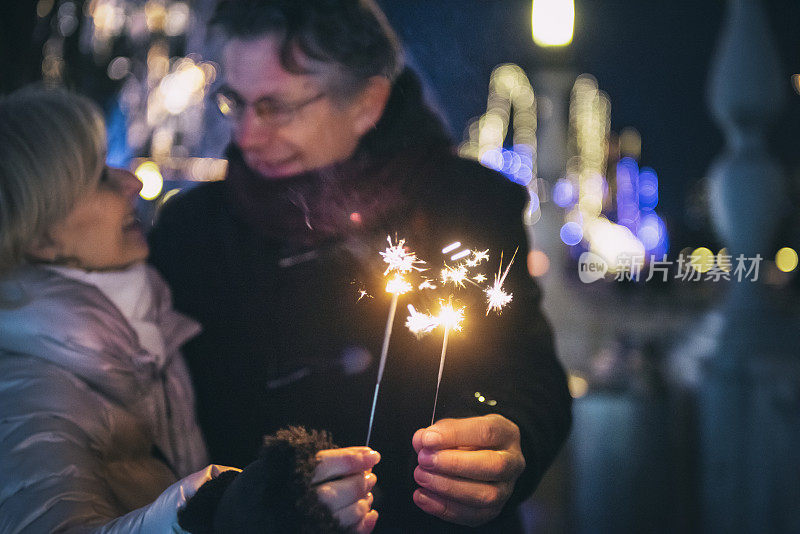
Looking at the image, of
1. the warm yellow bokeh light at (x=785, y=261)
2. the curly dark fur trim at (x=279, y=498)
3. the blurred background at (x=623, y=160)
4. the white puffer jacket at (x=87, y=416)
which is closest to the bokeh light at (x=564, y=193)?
the blurred background at (x=623, y=160)

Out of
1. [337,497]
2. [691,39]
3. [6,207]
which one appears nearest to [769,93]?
[691,39]

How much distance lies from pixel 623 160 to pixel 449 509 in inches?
30.3

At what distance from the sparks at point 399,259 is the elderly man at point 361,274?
14 mm

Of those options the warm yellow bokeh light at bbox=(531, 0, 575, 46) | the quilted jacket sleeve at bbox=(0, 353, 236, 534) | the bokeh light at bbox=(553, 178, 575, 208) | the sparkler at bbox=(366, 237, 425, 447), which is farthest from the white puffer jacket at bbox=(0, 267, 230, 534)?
the bokeh light at bbox=(553, 178, 575, 208)

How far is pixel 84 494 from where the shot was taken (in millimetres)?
621

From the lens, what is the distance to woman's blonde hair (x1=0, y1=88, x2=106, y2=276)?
2.32 ft

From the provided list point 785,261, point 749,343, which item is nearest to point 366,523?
point 785,261

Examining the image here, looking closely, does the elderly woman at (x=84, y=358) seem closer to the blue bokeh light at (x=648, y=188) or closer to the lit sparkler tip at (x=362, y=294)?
the lit sparkler tip at (x=362, y=294)

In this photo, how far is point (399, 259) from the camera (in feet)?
2.17

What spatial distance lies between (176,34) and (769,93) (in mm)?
1696

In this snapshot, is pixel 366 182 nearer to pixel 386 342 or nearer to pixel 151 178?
pixel 386 342

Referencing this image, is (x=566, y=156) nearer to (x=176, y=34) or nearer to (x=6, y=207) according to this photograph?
(x=176, y=34)

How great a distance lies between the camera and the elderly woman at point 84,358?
0.59 meters

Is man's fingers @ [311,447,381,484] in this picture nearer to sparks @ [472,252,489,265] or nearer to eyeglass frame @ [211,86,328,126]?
sparks @ [472,252,489,265]
